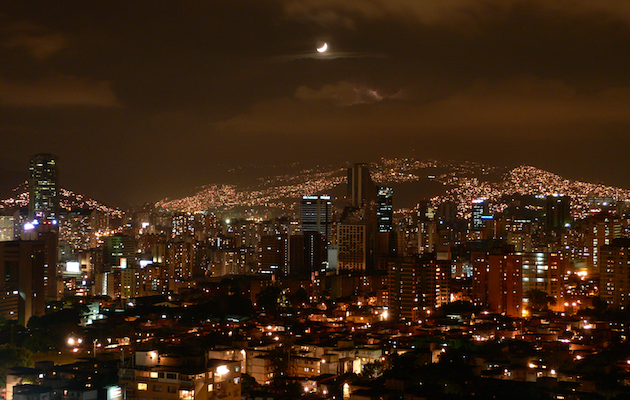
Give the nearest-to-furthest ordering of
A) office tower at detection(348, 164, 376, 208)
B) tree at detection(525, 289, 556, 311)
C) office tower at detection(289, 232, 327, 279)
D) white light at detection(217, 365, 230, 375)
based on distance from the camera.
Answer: white light at detection(217, 365, 230, 375)
tree at detection(525, 289, 556, 311)
office tower at detection(289, 232, 327, 279)
office tower at detection(348, 164, 376, 208)

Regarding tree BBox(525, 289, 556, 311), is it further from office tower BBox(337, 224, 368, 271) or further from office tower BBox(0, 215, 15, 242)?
office tower BBox(0, 215, 15, 242)

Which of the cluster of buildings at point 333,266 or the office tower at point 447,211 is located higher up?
the office tower at point 447,211

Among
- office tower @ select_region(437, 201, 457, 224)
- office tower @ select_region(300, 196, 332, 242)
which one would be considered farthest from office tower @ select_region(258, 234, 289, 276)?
office tower @ select_region(437, 201, 457, 224)

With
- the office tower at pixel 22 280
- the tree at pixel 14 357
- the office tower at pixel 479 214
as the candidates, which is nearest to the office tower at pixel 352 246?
the office tower at pixel 479 214

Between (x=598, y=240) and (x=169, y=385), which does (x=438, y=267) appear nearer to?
(x=598, y=240)

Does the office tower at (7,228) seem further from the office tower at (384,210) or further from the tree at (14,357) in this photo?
the tree at (14,357)

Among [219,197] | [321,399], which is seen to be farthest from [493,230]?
[321,399]
